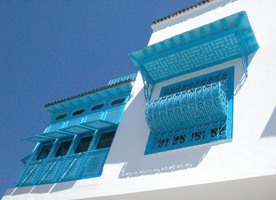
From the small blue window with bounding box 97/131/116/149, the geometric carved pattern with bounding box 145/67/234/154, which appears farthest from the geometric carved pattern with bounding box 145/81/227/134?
the small blue window with bounding box 97/131/116/149

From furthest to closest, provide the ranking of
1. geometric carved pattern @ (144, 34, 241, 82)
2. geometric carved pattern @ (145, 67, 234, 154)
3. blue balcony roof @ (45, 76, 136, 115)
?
1. blue balcony roof @ (45, 76, 136, 115)
2. geometric carved pattern @ (144, 34, 241, 82)
3. geometric carved pattern @ (145, 67, 234, 154)

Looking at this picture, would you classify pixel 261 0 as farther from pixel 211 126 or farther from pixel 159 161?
pixel 159 161

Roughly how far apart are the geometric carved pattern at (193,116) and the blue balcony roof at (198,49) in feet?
1.59

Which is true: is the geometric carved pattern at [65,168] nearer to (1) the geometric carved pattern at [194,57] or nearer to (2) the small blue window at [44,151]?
(2) the small blue window at [44,151]

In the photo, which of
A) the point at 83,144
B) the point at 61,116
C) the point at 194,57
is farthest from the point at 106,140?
the point at 194,57

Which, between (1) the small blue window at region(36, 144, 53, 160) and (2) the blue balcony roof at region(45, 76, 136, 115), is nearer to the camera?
(2) the blue balcony roof at region(45, 76, 136, 115)

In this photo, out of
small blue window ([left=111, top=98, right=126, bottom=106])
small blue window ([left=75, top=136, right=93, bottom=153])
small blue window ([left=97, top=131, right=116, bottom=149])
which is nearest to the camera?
small blue window ([left=97, top=131, right=116, bottom=149])

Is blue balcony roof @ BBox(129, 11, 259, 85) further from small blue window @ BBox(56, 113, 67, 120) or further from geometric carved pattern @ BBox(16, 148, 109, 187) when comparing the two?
small blue window @ BBox(56, 113, 67, 120)

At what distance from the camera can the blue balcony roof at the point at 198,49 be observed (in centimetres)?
770

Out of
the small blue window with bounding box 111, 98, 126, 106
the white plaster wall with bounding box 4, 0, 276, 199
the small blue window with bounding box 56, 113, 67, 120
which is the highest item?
the small blue window with bounding box 56, 113, 67, 120

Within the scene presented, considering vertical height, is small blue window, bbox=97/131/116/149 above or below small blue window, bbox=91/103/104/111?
below

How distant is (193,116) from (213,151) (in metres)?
0.97

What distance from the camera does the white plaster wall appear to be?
239 inches

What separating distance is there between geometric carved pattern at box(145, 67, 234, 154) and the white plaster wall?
6.7 inches
